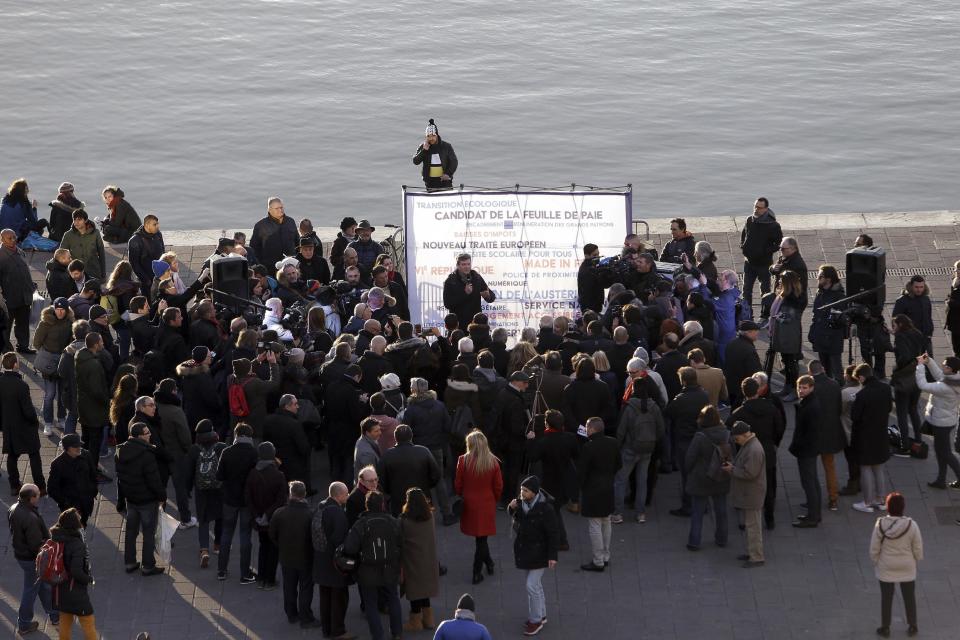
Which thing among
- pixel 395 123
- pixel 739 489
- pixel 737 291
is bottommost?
pixel 739 489

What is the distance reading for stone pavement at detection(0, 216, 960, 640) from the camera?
16938 mm

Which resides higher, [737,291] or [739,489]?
[737,291]

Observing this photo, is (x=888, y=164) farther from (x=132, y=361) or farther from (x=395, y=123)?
(x=132, y=361)

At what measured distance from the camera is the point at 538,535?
1666 cm

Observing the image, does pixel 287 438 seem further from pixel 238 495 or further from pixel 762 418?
pixel 762 418

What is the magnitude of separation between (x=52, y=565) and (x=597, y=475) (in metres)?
4.70

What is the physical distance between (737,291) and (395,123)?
16.3m

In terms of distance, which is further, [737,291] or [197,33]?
[197,33]

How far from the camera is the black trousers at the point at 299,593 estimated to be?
16891mm

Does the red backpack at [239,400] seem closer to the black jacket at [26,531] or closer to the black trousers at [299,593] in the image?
the black trousers at [299,593]

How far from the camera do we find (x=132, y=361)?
2012 centimetres

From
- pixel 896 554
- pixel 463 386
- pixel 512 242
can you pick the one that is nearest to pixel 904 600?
pixel 896 554

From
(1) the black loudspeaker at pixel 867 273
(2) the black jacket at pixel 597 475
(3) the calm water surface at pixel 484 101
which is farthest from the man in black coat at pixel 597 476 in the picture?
(3) the calm water surface at pixel 484 101

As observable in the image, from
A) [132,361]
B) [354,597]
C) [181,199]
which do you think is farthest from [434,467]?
[181,199]
